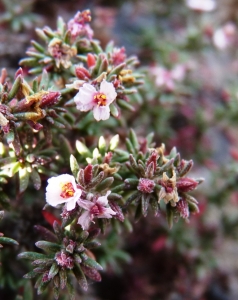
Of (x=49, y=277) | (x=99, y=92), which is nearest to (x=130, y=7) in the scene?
(x=99, y=92)

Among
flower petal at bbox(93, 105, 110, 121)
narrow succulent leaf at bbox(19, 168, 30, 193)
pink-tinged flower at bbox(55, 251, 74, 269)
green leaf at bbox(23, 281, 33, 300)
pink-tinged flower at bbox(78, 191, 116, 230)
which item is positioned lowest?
green leaf at bbox(23, 281, 33, 300)

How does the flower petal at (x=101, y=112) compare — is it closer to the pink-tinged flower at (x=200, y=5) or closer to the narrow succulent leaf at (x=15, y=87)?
the narrow succulent leaf at (x=15, y=87)

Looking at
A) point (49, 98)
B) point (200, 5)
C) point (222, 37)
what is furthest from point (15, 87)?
point (200, 5)

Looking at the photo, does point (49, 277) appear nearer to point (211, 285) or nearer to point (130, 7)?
point (211, 285)

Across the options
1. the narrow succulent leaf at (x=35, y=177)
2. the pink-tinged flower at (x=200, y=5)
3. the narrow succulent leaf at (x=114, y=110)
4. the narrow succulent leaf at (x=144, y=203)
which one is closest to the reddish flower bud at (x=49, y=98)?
the narrow succulent leaf at (x=114, y=110)

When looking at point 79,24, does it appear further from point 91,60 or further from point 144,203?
point 144,203

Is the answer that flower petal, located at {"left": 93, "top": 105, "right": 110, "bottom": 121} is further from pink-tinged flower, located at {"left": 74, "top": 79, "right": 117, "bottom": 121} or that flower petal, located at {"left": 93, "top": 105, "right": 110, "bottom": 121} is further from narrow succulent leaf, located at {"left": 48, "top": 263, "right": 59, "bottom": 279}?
narrow succulent leaf, located at {"left": 48, "top": 263, "right": 59, "bottom": 279}

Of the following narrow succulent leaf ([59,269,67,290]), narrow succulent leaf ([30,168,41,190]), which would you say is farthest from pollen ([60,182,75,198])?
narrow succulent leaf ([59,269,67,290])
